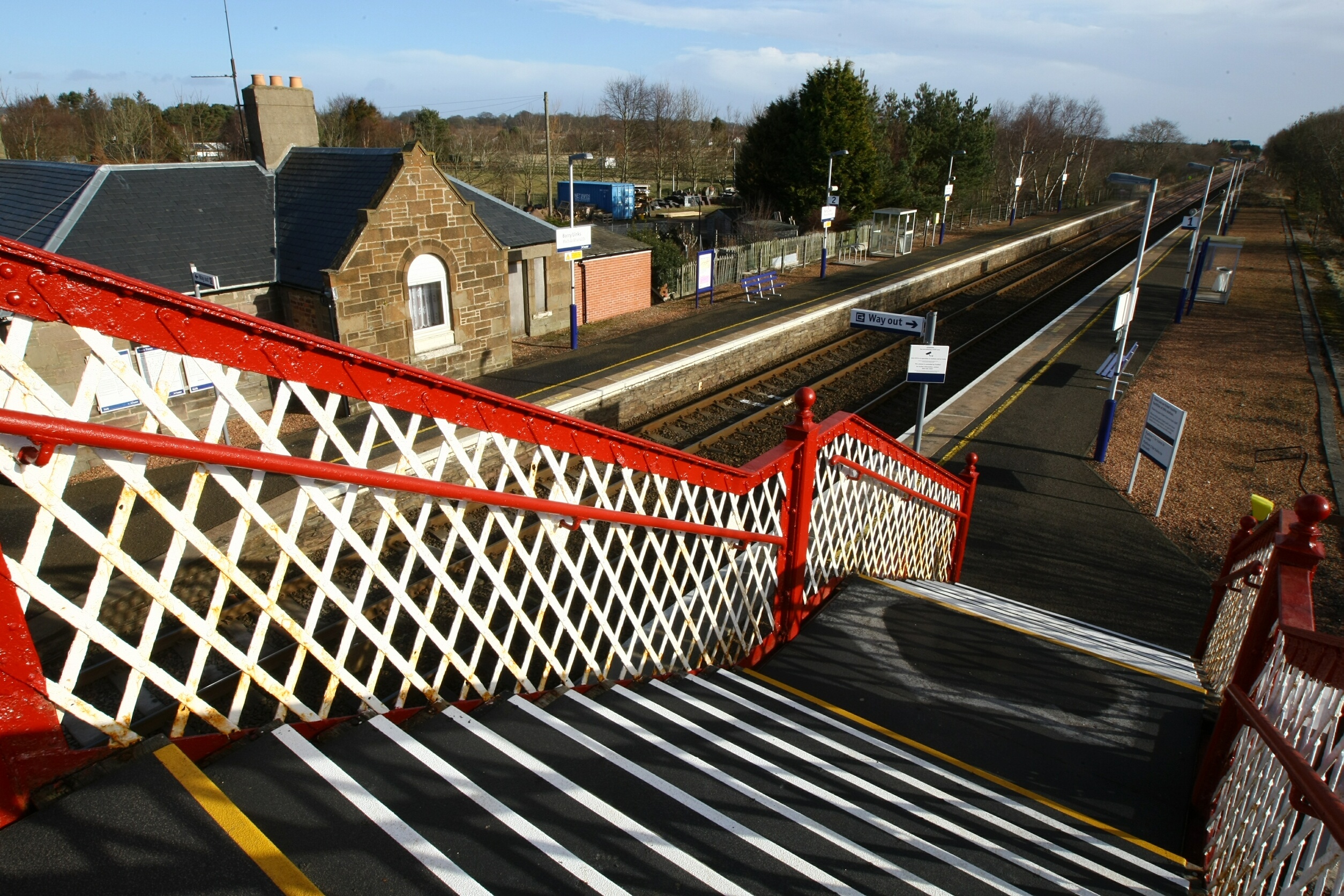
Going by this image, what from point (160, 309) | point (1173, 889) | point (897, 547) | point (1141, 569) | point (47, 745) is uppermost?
point (160, 309)

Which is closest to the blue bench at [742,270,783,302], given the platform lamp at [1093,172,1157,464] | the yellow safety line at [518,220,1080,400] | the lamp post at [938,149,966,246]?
the yellow safety line at [518,220,1080,400]

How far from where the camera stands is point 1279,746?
272 cm

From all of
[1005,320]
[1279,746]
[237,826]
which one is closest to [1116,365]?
[1005,320]

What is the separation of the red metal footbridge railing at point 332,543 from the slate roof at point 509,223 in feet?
32.2

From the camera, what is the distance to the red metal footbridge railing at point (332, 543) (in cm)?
212

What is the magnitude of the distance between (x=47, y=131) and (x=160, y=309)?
5367 cm

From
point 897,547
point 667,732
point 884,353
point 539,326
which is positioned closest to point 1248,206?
point 884,353

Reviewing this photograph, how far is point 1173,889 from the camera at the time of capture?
10.5 feet

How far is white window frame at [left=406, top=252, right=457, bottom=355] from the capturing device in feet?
47.6

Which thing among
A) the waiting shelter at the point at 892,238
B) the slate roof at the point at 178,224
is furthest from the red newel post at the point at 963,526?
the waiting shelter at the point at 892,238

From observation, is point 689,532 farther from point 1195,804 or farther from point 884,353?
point 884,353

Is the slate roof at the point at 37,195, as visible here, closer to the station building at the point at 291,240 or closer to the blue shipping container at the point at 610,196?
the station building at the point at 291,240

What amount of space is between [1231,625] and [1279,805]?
294 cm

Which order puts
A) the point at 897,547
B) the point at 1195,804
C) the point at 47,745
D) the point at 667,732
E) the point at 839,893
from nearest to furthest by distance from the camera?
the point at 47,745
the point at 839,893
the point at 667,732
the point at 1195,804
the point at 897,547
